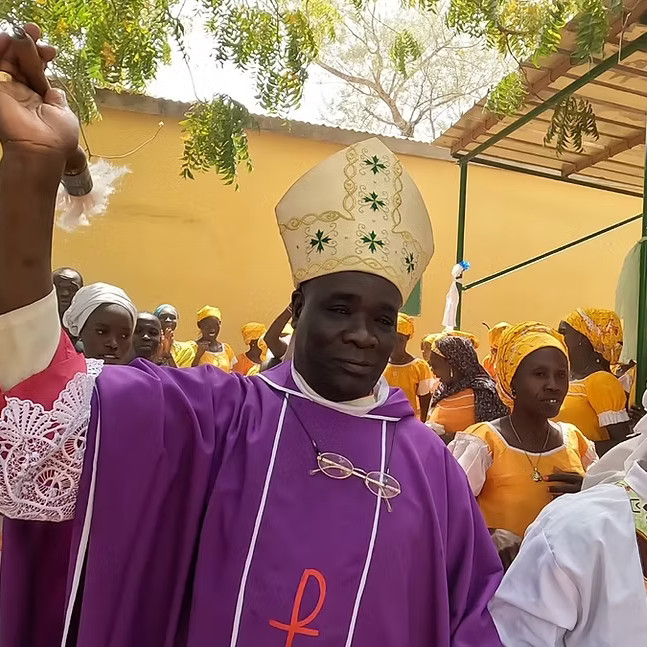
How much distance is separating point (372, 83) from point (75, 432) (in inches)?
632

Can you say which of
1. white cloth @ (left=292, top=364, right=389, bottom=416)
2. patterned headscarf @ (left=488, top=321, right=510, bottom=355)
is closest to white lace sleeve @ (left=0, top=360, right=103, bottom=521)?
white cloth @ (left=292, top=364, right=389, bottom=416)

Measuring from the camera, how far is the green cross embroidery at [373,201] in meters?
2.07

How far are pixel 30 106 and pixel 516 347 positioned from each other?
9.10 feet

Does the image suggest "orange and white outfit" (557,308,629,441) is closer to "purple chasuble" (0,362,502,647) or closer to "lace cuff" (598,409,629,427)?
"lace cuff" (598,409,629,427)

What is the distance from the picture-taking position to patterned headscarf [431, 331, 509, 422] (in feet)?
16.3

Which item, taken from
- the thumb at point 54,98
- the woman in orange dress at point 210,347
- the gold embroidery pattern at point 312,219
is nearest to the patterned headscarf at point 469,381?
the gold embroidery pattern at point 312,219

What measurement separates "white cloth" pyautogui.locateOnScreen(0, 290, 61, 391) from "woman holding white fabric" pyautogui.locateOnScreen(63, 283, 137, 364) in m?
2.34

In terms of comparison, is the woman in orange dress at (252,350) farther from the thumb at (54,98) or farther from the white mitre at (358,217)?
the thumb at (54,98)

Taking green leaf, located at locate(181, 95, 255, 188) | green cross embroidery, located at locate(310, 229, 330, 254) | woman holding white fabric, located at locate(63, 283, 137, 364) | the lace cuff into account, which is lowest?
the lace cuff

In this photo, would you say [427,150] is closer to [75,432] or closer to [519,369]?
[519,369]

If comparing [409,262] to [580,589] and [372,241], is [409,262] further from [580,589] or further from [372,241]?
[580,589]

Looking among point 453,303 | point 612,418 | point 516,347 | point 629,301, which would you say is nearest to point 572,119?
point 629,301

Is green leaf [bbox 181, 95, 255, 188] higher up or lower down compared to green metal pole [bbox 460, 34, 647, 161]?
lower down

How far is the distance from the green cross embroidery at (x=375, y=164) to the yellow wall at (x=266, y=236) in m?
7.51
